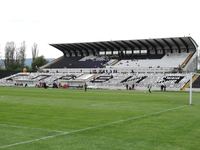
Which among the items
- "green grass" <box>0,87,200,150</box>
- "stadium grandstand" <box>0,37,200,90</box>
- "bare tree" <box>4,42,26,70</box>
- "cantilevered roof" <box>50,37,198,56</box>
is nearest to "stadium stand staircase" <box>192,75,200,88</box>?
"stadium grandstand" <box>0,37,200,90</box>

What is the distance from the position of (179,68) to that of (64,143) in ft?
257

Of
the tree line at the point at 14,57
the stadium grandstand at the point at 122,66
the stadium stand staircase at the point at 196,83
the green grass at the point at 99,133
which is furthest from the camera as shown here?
the tree line at the point at 14,57

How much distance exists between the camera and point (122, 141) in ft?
46.4

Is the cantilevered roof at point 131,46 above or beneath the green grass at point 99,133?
above

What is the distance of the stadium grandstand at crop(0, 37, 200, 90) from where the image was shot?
8056 centimetres

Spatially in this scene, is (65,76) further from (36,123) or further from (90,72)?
(36,123)

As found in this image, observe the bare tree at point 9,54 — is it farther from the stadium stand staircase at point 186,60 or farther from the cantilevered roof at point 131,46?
the stadium stand staircase at point 186,60

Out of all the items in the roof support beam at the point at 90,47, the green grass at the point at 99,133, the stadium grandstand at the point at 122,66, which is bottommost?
the green grass at the point at 99,133

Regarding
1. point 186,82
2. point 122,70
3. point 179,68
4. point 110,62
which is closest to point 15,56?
point 110,62

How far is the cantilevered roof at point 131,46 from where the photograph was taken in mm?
97188

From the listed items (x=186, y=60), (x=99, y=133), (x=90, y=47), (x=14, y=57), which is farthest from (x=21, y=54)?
(x=99, y=133)

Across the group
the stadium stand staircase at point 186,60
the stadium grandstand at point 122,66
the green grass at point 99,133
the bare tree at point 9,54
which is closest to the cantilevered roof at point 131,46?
the stadium grandstand at point 122,66

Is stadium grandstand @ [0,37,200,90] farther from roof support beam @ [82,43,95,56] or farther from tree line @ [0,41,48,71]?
tree line @ [0,41,48,71]

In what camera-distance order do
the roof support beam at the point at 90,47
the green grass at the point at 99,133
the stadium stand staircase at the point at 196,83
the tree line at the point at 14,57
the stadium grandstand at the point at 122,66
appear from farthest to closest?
the tree line at the point at 14,57
the roof support beam at the point at 90,47
the stadium grandstand at the point at 122,66
the stadium stand staircase at the point at 196,83
the green grass at the point at 99,133
